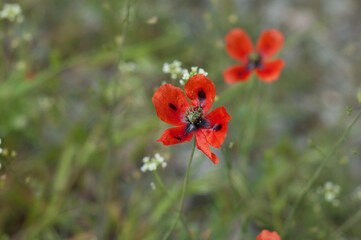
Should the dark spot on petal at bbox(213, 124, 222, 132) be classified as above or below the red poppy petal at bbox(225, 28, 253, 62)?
below

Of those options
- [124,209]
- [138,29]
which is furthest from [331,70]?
[124,209]

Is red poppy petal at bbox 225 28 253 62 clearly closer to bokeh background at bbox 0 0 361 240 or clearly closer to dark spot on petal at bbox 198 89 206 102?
bokeh background at bbox 0 0 361 240

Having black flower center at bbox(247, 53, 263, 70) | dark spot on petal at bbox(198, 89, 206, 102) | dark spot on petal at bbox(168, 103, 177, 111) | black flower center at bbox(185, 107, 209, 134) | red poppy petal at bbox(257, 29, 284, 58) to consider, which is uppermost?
red poppy petal at bbox(257, 29, 284, 58)

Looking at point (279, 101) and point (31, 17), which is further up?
point (31, 17)

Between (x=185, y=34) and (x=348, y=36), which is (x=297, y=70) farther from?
(x=185, y=34)

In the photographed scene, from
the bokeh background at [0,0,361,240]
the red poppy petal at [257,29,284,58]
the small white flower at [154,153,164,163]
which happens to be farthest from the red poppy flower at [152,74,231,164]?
the red poppy petal at [257,29,284,58]

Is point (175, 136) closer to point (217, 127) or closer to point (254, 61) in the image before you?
point (217, 127)

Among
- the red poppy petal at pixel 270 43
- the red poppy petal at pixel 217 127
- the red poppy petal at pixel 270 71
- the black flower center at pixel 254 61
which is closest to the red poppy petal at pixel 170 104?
the red poppy petal at pixel 217 127
